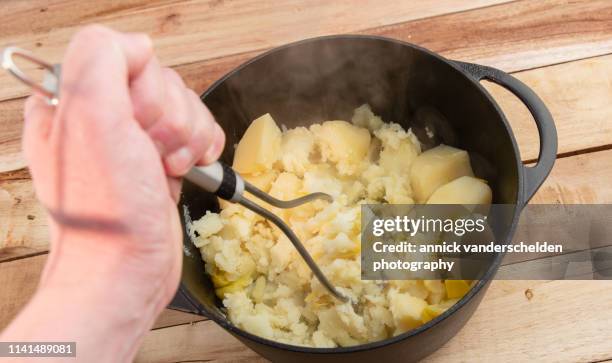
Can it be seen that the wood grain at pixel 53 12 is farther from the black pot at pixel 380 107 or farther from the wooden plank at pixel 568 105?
the black pot at pixel 380 107

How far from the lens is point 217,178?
0.67m

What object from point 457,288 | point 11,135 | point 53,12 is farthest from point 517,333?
point 53,12

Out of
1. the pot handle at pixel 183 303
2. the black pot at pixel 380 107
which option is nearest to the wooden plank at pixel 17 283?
the black pot at pixel 380 107

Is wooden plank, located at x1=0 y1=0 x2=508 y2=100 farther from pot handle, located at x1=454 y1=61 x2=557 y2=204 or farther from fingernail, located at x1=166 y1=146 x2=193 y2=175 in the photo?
fingernail, located at x1=166 y1=146 x2=193 y2=175

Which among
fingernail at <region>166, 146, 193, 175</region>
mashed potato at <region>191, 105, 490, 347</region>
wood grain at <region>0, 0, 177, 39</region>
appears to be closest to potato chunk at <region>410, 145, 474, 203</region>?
mashed potato at <region>191, 105, 490, 347</region>

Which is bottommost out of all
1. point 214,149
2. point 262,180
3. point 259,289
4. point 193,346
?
point 193,346

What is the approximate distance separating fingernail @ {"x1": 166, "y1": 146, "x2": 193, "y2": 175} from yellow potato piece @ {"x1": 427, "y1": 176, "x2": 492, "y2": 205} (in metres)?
0.49

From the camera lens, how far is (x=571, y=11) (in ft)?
4.10

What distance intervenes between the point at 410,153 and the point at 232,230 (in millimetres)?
360

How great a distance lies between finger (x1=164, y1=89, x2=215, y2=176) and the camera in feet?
1.98

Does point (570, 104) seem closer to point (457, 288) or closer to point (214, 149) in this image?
point (457, 288)

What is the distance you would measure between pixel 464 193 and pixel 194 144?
51 centimetres

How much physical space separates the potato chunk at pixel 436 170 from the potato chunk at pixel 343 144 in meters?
0.11

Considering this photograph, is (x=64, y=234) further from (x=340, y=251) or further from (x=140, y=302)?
(x=340, y=251)
